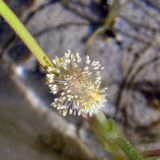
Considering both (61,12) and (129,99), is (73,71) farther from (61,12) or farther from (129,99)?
(61,12)

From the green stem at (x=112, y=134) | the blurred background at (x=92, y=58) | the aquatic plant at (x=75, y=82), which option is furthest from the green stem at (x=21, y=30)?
the blurred background at (x=92, y=58)

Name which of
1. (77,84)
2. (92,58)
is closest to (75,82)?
(77,84)

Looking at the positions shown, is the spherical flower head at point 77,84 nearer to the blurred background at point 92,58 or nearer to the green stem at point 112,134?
the green stem at point 112,134

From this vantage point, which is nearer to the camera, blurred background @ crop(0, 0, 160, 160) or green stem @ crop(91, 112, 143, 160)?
green stem @ crop(91, 112, 143, 160)

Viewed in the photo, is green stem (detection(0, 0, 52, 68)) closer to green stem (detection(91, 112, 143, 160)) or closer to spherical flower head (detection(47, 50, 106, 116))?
spherical flower head (detection(47, 50, 106, 116))

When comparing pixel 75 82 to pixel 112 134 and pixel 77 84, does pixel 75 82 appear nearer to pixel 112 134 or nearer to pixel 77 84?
pixel 77 84

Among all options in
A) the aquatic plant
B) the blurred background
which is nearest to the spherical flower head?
the aquatic plant

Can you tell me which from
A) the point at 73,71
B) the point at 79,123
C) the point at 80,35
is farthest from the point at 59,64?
the point at 80,35
